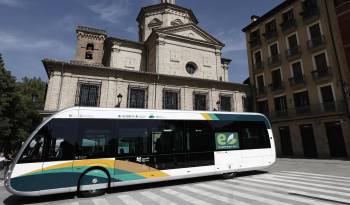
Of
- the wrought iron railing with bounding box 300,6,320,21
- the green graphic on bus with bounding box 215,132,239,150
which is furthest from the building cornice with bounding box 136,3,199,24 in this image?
the green graphic on bus with bounding box 215,132,239,150

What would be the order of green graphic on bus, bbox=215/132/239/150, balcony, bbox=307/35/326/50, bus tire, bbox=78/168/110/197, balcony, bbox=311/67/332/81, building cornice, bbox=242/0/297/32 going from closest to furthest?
bus tire, bbox=78/168/110/197 → green graphic on bus, bbox=215/132/239/150 → balcony, bbox=311/67/332/81 → balcony, bbox=307/35/326/50 → building cornice, bbox=242/0/297/32

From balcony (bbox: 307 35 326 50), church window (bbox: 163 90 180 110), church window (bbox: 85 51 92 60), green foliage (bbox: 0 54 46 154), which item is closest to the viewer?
balcony (bbox: 307 35 326 50)

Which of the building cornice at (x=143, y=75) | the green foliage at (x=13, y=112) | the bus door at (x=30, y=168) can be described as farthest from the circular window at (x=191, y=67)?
the bus door at (x=30, y=168)

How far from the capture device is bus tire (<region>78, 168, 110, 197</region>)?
7.14 metres

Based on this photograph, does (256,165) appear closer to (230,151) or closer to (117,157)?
(230,151)

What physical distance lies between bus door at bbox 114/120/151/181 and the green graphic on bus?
3.21m

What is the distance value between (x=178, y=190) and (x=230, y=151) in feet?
11.0

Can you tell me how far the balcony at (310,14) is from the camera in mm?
20836

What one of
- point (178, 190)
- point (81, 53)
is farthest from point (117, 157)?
point (81, 53)

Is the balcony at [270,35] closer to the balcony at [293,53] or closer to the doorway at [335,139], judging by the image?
the balcony at [293,53]

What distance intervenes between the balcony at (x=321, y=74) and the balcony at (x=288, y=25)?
555cm

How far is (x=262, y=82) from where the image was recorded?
86.1 feet

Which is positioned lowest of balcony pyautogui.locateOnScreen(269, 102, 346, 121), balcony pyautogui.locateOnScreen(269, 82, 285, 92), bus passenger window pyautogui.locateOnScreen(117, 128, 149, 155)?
bus passenger window pyautogui.locateOnScreen(117, 128, 149, 155)

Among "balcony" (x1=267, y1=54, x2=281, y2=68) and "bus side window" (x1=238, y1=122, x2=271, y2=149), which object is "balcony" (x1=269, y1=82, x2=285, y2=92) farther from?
"bus side window" (x1=238, y1=122, x2=271, y2=149)
